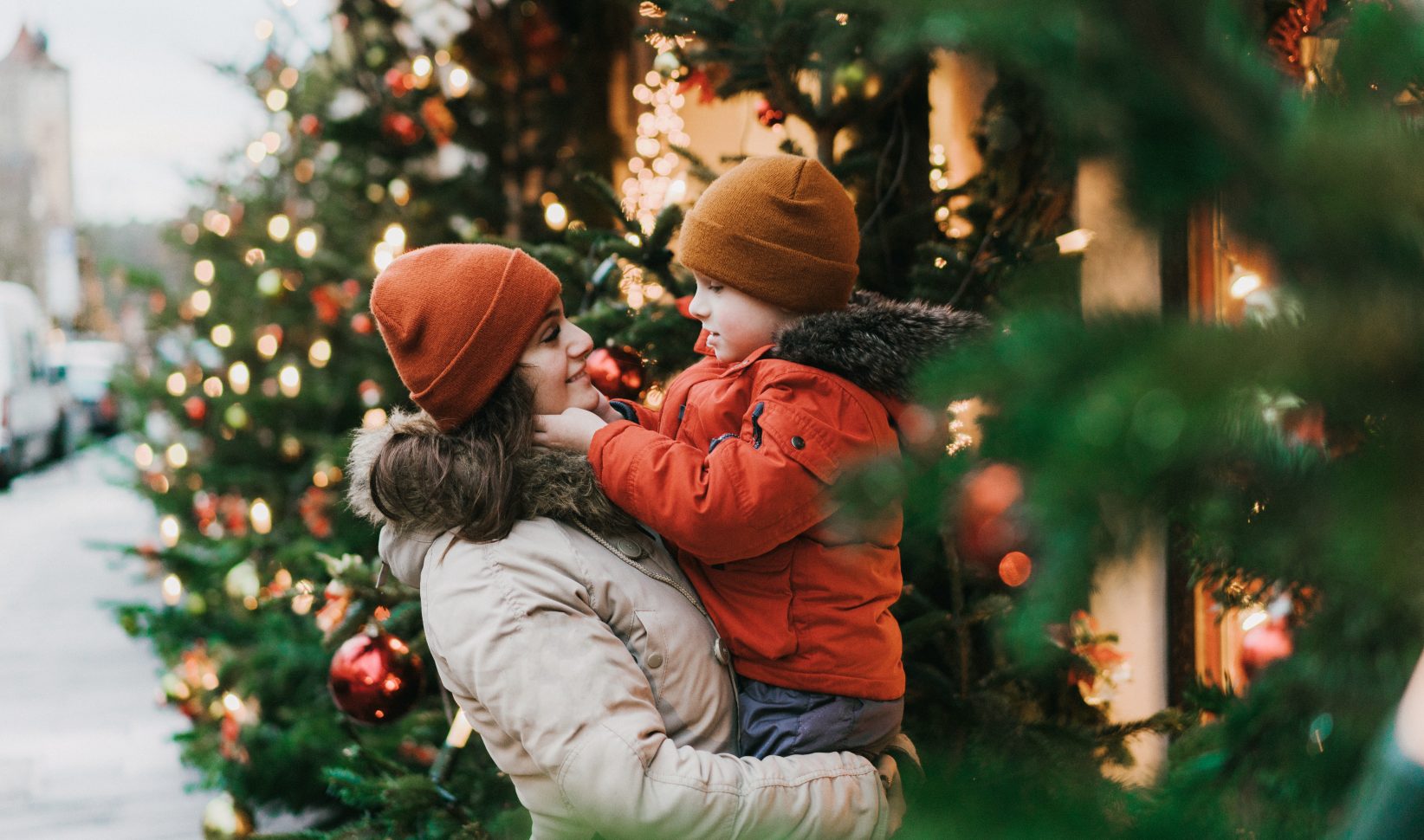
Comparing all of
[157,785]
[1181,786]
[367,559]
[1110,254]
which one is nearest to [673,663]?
[1181,786]

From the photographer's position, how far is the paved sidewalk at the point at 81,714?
4.73 m

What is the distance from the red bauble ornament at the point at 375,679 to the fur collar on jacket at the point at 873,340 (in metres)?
1.57

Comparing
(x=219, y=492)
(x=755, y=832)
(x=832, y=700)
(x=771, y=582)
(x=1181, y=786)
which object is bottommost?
(x=219, y=492)

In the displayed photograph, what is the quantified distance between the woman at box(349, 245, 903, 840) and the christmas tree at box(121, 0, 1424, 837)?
0.54 metres

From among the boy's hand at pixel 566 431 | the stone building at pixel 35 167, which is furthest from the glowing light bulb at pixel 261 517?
the stone building at pixel 35 167

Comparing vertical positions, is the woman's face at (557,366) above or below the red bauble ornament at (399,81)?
above

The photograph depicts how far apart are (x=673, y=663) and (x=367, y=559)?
3094 mm

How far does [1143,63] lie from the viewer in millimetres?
372

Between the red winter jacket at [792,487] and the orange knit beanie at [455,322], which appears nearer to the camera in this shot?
the red winter jacket at [792,487]

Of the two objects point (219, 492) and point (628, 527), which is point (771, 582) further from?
A: point (219, 492)

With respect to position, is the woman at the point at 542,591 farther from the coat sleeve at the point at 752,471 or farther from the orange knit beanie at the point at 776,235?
the orange knit beanie at the point at 776,235

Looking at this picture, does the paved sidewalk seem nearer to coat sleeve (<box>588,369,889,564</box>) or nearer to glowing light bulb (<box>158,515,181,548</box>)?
glowing light bulb (<box>158,515,181,548</box>)

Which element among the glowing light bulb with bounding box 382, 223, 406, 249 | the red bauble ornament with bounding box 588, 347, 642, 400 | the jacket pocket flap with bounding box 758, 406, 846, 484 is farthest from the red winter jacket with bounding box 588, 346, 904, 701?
the glowing light bulb with bounding box 382, 223, 406, 249

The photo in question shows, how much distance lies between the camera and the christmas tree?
0.37 metres
